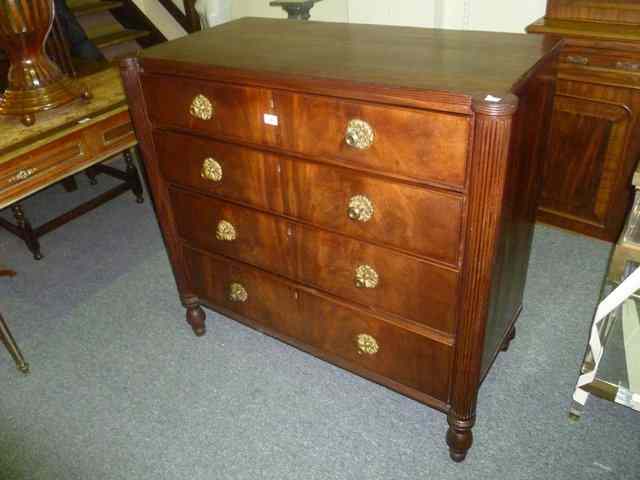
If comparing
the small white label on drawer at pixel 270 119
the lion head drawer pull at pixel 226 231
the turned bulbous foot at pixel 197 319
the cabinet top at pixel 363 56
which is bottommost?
the turned bulbous foot at pixel 197 319

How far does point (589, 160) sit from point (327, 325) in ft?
5.19

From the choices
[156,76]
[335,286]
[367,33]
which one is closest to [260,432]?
[335,286]

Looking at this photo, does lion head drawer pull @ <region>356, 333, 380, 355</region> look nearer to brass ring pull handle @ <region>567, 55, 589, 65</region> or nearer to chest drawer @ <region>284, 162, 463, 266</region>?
chest drawer @ <region>284, 162, 463, 266</region>

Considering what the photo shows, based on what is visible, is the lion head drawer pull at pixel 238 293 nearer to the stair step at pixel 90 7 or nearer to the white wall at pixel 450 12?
the white wall at pixel 450 12

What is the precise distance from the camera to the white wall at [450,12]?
9.25 feet

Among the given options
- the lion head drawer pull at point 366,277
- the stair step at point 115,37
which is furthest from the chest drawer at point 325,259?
the stair step at point 115,37

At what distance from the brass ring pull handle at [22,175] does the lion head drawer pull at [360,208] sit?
1.30m

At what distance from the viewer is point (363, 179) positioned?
1.46 meters

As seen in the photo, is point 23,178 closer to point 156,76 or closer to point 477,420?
point 156,76

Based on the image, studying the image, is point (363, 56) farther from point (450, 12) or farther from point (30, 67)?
point (450, 12)

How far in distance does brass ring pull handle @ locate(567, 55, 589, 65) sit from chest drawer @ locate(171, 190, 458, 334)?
1.50 m

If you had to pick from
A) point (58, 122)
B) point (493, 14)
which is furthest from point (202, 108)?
point (493, 14)

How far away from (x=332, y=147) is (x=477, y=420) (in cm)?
114

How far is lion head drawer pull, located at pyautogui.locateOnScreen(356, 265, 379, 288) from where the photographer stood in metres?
1.62
